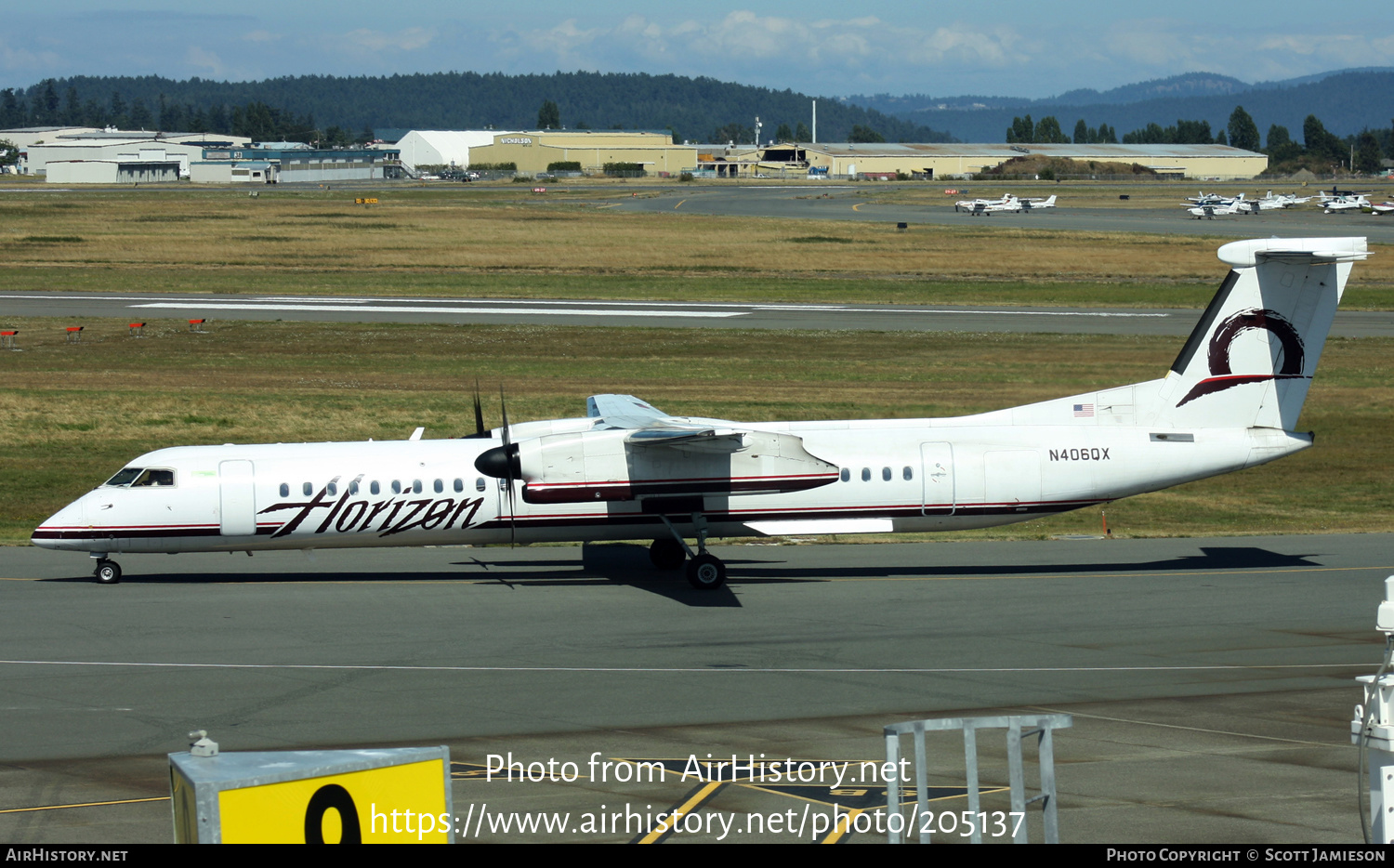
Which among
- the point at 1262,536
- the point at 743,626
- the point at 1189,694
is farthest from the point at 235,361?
the point at 1189,694

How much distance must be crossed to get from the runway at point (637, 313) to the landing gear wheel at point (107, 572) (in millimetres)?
34895

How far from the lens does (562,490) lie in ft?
77.7

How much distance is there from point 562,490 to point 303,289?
51444 mm

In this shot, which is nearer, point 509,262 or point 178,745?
point 178,745

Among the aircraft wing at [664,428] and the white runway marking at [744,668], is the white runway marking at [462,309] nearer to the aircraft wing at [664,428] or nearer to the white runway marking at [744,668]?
the aircraft wing at [664,428]

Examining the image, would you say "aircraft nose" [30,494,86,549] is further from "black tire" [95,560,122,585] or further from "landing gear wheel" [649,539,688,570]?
"landing gear wheel" [649,539,688,570]

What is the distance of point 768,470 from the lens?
952 inches

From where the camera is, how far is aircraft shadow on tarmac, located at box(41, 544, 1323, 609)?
83.4ft

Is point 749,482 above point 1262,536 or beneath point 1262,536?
above

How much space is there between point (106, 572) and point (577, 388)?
22111 mm

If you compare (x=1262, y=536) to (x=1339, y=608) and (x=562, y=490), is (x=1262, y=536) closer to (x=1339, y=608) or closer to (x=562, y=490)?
(x=1339, y=608)

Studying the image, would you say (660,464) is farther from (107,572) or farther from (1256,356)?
(1256,356)

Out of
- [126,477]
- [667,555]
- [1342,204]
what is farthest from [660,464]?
[1342,204]

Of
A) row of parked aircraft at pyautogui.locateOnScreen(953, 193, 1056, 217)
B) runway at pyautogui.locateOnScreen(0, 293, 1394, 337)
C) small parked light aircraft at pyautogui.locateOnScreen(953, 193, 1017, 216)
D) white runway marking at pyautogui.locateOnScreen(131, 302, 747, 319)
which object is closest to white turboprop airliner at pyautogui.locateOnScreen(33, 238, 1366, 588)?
runway at pyautogui.locateOnScreen(0, 293, 1394, 337)
